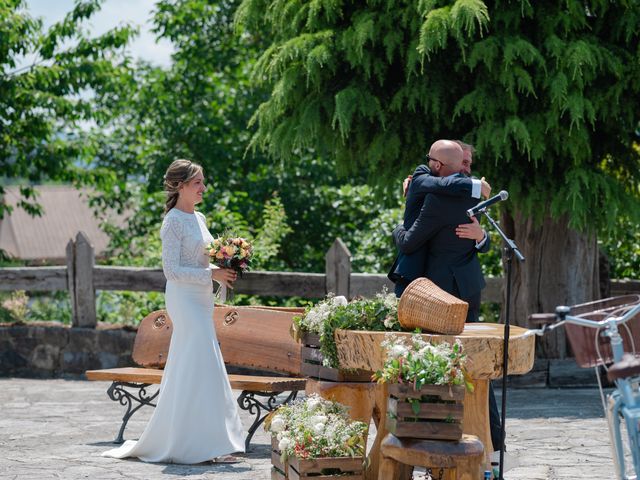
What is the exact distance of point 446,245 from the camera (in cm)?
700

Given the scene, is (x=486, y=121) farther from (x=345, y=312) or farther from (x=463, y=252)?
(x=345, y=312)

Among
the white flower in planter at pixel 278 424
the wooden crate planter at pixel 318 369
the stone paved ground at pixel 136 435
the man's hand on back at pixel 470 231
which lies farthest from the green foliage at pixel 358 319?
the stone paved ground at pixel 136 435

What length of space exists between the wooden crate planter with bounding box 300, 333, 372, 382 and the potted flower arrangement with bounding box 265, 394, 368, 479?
300 mm

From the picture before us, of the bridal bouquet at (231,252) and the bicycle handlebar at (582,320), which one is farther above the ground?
the bridal bouquet at (231,252)

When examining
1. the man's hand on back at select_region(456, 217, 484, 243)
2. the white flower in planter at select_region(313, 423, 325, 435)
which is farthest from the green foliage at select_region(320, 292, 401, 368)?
the man's hand on back at select_region(456, 217, 484, 243)

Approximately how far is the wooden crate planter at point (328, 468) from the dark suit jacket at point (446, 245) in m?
1.49

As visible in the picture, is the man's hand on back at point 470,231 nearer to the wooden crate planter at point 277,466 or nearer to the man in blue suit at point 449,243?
the man in blue suit at point 449,243

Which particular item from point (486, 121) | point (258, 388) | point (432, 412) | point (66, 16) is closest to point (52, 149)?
point (66, 16)

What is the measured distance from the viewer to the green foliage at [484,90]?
998 centimetres

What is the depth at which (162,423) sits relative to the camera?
776cm

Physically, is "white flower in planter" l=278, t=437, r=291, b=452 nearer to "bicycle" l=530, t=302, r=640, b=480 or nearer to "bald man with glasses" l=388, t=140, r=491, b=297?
"bald man with glasses" l=388, t=140, r=491, b=297

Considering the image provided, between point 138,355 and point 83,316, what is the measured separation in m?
3.82

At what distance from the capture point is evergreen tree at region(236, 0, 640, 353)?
9.98 meters

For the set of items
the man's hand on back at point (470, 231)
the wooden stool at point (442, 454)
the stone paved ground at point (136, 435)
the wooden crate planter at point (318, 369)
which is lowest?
the stone paved ground at point (136, 435)
